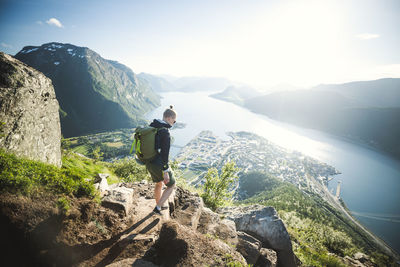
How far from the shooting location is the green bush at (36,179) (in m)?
3.67

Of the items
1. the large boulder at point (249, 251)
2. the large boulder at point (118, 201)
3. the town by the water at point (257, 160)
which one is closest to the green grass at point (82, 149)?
the town by the water at point (257, 160)

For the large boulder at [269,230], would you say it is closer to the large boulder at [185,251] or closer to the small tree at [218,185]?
the small tree at [218,185]

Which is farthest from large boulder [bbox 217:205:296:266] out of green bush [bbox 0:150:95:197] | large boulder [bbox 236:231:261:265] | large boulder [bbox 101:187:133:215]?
green bush [bbox 0:150:95:197]

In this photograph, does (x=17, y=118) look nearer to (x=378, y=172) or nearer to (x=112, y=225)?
(x=112, y=225)

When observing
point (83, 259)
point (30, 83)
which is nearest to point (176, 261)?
point (83, 259)

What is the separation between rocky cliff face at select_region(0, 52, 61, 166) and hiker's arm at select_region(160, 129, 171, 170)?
5.34 metres

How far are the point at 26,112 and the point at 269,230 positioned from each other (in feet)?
43.1

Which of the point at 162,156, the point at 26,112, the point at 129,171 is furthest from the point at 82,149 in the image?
the point at 162,156

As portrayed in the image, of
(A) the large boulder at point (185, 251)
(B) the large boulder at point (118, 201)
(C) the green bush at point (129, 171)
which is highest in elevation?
(B) the large boulder at point (118, 201)

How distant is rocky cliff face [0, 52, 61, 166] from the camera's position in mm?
5945

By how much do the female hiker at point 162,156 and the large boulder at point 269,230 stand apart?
20.9ft

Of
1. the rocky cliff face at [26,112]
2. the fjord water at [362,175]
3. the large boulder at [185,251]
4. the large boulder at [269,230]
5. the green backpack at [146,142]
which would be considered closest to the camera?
the large boulder at [185,251]

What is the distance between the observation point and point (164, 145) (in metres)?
5.52

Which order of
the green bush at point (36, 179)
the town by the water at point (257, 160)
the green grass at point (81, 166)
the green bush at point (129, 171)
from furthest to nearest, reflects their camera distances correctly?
the town by the water at point (257, 160), the green bush at point (129, 171), the green grass at point (81, 166), the green bush at point (36, 179)
